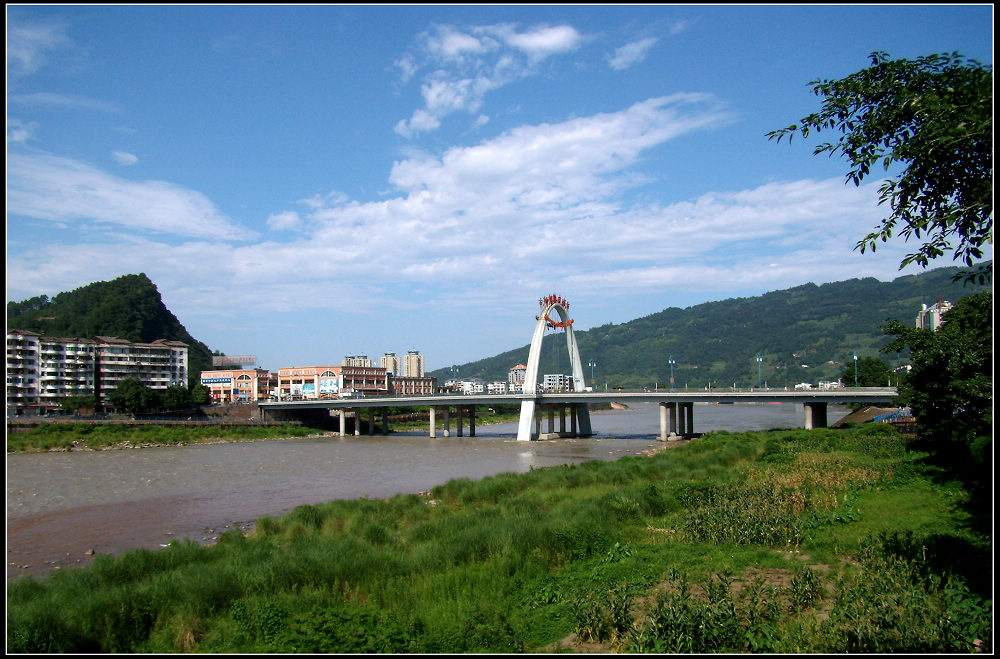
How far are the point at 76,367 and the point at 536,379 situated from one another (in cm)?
6081

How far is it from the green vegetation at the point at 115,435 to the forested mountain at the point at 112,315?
5486cm

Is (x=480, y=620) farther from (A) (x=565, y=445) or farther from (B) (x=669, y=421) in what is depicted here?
(B) (x=669, y=421)

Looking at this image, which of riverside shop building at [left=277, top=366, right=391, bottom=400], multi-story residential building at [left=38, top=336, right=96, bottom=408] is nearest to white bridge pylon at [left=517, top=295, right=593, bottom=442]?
riverside shop building at [left=277, top=366, right=391, bottom=400]

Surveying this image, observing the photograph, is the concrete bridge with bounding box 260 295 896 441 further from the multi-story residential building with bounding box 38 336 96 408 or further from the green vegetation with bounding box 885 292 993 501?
the multi-story residential building with bounding box 38 336 96 408

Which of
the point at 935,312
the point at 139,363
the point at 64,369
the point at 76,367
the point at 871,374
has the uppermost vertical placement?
the point at 935,312

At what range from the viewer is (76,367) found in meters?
82.5

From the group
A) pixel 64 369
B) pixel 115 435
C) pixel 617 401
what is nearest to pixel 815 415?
pixel 617 401

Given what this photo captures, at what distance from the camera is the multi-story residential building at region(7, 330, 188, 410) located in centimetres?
7650

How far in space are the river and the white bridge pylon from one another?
107 inches

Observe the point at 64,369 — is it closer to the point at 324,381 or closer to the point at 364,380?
the point at 324,381

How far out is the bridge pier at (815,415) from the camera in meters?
49.6

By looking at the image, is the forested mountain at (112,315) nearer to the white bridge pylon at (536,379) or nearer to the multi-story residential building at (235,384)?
the multi-story residential building at (235,384)

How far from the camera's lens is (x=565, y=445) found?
52.3m

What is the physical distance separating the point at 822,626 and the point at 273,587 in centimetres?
750
